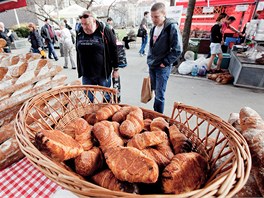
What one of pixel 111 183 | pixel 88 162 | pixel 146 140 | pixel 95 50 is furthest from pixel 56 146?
pixel 95 50

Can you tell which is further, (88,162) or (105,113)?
(105,113)

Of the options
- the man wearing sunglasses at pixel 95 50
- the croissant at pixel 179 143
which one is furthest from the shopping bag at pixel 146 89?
the croissant at pixel 179 143

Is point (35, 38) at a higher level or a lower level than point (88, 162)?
lower

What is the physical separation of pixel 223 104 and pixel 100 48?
9.42 ft

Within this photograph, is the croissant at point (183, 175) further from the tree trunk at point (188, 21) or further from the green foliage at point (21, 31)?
the green foliage at point (21, 31)

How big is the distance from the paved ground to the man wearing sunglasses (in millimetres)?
1274

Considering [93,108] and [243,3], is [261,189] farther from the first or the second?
[243,3]

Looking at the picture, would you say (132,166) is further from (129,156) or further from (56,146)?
(56,146)

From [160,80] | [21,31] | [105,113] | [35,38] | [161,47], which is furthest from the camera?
[21,31]

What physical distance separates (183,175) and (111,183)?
32 centimetres

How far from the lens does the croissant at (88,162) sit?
84 cm

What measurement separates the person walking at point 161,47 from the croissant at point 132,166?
2147 mm

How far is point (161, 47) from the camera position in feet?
8.98

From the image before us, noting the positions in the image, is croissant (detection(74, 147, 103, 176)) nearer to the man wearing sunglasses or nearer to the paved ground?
the man wearing sunglasses
